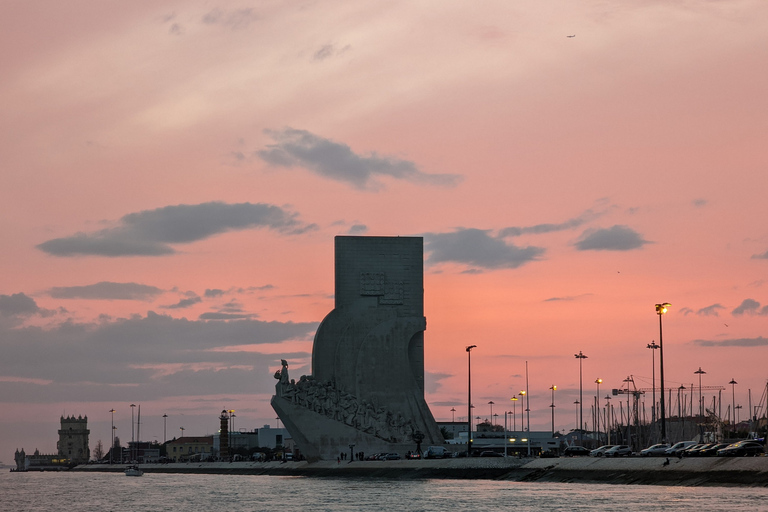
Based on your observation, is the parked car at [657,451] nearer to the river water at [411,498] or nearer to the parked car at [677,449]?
the parked car at [677,449]

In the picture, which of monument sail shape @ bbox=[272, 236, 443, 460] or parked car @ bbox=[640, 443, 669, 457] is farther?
monument sail shape @ bbox=[272, 236, 443, 460]

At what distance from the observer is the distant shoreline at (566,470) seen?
4750 cm

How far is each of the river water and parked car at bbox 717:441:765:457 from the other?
4.35m

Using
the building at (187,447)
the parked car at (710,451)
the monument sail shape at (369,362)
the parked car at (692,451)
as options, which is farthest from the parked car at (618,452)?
the building at (187,447)

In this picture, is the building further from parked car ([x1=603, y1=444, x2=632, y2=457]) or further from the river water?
parked car ([x1=603, y1=444, x2=632, y2=457])

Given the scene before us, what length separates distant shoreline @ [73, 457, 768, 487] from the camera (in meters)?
47.5

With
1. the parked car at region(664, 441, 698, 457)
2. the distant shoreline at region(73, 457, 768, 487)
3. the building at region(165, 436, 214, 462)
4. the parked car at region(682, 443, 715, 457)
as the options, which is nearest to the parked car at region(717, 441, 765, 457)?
the distant shoreline at region(73, 457, 768, 487)

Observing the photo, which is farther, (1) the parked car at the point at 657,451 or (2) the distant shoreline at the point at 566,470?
(1) the parked car at the point at 657,451

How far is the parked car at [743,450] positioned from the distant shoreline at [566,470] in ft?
6.60

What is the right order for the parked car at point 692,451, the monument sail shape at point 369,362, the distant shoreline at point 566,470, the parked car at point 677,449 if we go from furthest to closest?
the monument sail shape at point 369,362 → the parked car at point 677,449 → the parked car at point 692,451 → the distant shoreline at point 566,470

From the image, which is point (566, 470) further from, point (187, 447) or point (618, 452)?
point (187, 447)

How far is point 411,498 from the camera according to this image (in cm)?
5194

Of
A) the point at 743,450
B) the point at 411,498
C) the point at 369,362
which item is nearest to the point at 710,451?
the point at 743,450

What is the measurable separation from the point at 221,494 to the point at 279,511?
681 inches
